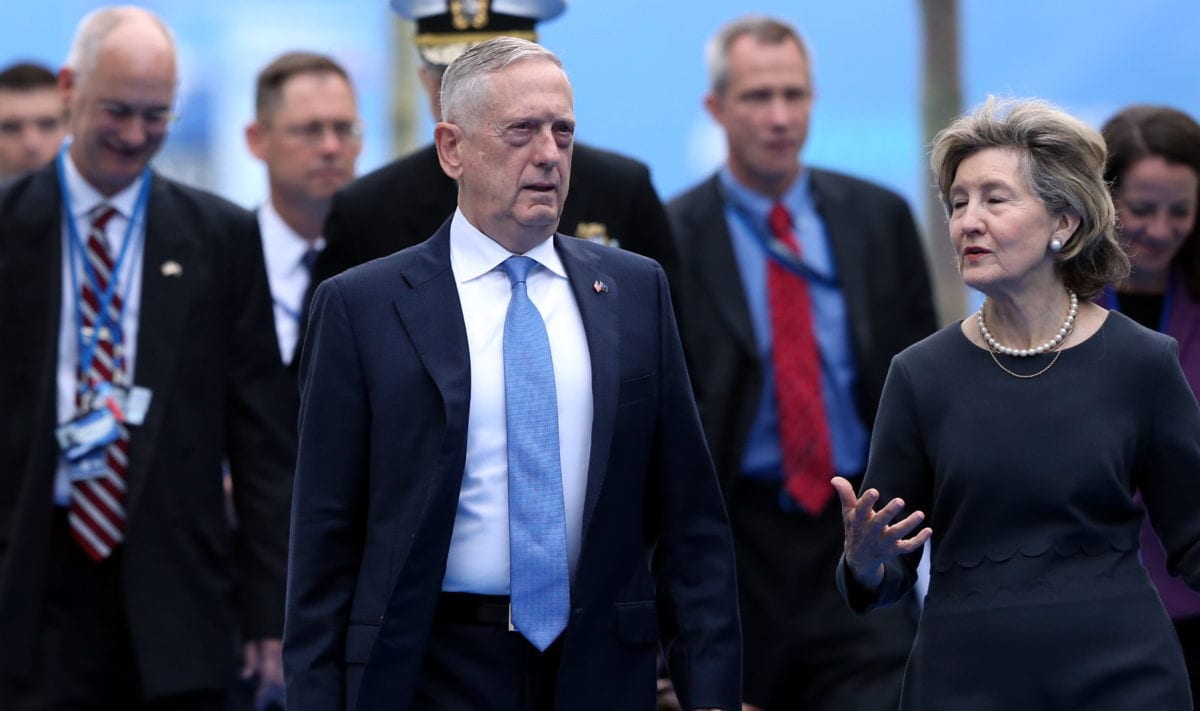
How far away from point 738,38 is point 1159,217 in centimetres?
209

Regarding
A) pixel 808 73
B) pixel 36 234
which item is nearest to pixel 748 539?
pixel 808 73

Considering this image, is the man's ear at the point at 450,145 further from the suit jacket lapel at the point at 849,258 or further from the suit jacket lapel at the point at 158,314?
the suit jacket lapel at the point at 849,258

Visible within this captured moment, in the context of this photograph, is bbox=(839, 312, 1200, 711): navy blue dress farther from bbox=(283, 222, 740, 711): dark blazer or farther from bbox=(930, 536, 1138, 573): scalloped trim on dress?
bbox=(283, 222, 740, 711): dark blazer

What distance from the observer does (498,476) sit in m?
4.87

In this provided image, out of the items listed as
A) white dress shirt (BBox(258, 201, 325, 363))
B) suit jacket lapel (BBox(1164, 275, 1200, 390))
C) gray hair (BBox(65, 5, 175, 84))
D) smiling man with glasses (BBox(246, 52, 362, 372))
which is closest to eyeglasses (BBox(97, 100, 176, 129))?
gray hair (BBox(65, 5, 175, 84))

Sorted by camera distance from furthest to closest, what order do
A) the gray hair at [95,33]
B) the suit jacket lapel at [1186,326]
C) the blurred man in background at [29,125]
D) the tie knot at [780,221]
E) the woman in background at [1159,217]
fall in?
1. the blurred man in background at [29,125]
2. the tie knot at [780,221]
3. the gray hair at [95,33]
4. the woman in background at [1159,217]
5. the suit jacket lapel at [1186,326]

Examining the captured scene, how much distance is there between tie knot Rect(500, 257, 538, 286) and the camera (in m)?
5.03

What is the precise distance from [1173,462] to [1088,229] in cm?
54

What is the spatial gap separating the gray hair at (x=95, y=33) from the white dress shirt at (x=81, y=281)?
287 millimetres

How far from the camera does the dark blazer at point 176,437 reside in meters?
6.72

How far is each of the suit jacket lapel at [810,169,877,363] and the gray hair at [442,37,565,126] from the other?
2.56m

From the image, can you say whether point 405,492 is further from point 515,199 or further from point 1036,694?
point 1036,694

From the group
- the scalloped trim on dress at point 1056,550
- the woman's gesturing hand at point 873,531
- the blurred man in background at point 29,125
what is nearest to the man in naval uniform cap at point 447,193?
the woman's gesturing hand at point 873,531

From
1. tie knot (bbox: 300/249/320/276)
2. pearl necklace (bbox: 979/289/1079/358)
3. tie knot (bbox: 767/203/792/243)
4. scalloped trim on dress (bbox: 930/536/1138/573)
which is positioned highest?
pearl necklace (bbox: 979/289/1079/358)
